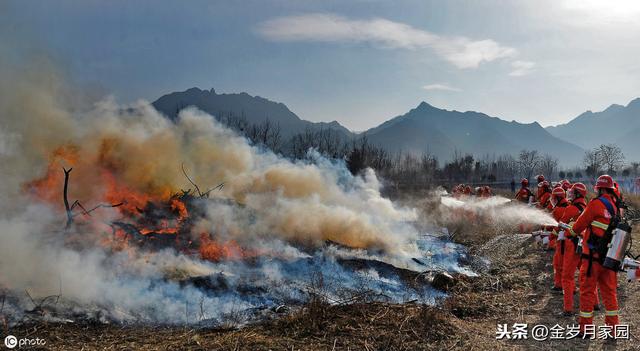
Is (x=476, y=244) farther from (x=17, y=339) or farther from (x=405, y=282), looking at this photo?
(x=17, y=339)

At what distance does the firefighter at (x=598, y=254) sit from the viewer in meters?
6.91

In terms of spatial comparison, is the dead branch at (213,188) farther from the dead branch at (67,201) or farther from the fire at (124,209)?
the dead branch at (67,201)

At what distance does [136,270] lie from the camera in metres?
9.06

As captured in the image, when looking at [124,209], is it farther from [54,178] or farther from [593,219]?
[593,219]

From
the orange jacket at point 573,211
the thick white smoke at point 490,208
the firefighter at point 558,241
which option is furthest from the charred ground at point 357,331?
the thick white smoke at point 490,208

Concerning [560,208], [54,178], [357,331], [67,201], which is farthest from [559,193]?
[54,178]

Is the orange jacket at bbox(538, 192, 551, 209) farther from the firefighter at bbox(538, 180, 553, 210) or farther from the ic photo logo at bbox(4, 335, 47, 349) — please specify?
the ic photo logo at bbox(4, 335, 47, 349)

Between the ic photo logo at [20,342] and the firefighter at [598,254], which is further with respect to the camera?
the firefighter at [598,254]

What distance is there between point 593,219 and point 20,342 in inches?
390

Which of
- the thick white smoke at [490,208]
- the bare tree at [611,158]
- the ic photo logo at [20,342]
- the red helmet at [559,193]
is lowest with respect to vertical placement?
the ic photo logo at [20,342]

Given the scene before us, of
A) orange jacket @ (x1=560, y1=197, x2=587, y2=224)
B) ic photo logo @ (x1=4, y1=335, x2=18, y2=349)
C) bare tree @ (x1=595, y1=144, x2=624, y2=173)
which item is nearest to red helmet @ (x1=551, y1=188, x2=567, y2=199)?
orange jacket @ (x1=560, y1=197, x2=587, y2=224)

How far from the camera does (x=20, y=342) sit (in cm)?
620

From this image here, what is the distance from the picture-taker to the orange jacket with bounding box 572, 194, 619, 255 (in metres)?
7.12

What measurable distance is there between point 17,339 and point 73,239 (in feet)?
11.6
